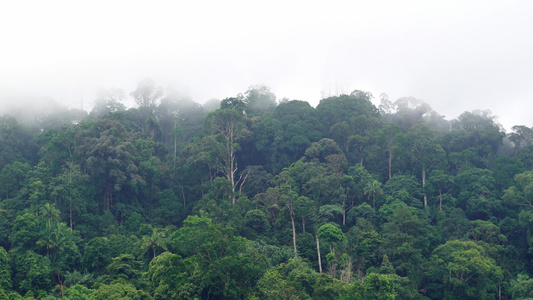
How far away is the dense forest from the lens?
26.0 metres

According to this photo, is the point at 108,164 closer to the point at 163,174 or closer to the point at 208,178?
the point at 163,174

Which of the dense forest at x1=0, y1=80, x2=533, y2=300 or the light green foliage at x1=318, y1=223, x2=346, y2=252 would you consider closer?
the dense forest at x1=0, y1=80, x2=533, y2=300

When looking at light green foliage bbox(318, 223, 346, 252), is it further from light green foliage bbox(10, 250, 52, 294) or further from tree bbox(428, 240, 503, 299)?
light green foliage bbox(10, 250, 52, 294)

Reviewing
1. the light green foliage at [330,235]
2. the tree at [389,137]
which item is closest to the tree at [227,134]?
the tree at [389,137]

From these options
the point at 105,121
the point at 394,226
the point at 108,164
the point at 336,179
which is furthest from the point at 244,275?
the point at 105,121

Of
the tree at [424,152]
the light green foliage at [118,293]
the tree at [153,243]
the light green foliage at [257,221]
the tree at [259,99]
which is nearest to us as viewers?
the light green foliage at [118,293]

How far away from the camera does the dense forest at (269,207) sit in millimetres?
26000

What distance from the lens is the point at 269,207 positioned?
1388 inches

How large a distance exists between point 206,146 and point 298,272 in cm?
1890

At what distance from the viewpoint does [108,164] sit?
3788cm

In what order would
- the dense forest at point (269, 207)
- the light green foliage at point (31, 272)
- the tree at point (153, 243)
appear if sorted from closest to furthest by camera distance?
the dense forest at point (269, 207) → the light green foliage at point (31, 272) → the tree at point (153, 243)

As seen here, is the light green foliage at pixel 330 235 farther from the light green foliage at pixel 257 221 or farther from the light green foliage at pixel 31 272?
the light green foliage at pixel 31 272

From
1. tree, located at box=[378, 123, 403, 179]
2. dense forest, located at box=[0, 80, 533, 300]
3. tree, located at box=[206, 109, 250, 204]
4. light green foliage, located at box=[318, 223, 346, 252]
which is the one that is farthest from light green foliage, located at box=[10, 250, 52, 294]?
tree, located at box=[378, 123, 403, 179]

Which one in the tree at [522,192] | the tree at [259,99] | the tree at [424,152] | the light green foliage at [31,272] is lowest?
the light green foliage at [31,272]
